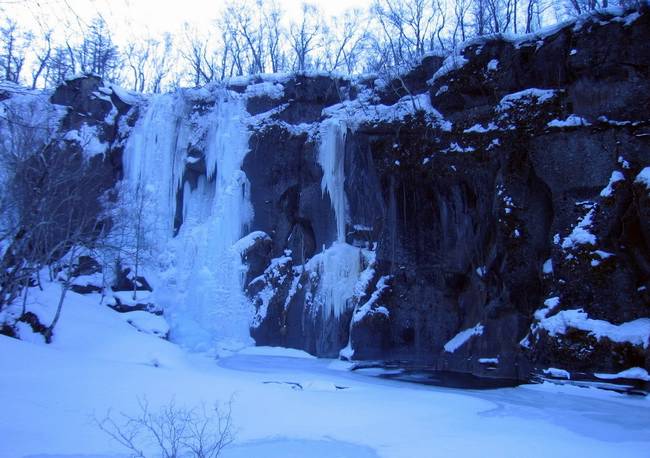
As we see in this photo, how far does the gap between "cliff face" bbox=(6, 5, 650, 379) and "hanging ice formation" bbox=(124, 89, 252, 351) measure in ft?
0.62

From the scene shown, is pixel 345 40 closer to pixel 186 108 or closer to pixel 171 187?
pixel 186 108

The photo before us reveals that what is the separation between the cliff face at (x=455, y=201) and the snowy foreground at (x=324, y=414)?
9.88ft

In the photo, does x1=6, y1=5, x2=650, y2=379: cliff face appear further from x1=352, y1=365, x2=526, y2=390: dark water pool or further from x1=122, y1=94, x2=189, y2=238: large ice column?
x1=352, y1=365, x2=526, y2=390: dark water pool

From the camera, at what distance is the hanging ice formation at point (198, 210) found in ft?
62.6

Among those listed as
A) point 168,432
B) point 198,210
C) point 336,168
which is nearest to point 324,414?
point 168,432

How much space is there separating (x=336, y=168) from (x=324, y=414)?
12.0 meters

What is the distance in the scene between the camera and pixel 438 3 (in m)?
22.2

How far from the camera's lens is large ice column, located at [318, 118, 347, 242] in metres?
18.2

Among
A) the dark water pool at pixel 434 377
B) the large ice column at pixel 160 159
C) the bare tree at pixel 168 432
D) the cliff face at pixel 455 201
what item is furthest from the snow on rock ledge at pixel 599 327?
the large ice column at pixel 160 159

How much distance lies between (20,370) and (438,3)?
20.7m

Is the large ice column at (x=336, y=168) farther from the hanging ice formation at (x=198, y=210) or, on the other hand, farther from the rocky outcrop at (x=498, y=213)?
the hanging ice formation at (x=198, y=210)

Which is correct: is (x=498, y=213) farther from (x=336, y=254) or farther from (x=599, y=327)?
(x=336, y=254)

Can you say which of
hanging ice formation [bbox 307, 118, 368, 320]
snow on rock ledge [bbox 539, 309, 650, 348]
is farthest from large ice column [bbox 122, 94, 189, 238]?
snow on rock ledge [bbox 539, 309, 650, 348]

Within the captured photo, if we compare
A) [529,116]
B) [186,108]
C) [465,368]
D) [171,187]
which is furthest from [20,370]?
[186,108]
